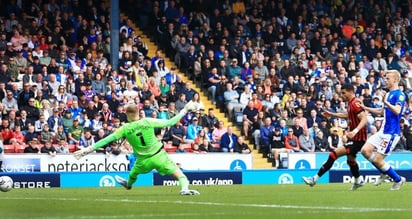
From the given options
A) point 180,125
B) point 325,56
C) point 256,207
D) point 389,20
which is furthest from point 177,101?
point 256,207

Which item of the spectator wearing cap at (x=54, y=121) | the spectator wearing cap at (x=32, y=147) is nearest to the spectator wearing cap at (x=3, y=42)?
→ the spectator wearing cap at (x=54, y=121)

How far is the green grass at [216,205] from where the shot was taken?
13086 millimetres

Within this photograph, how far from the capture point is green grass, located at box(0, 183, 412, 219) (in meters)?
13.1

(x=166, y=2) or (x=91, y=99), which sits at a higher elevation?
(x=166, y=2)

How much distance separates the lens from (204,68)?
108 ft

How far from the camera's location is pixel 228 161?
29609mm

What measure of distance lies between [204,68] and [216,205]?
18.2 m

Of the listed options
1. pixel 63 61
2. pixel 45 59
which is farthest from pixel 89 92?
pixel 45 59

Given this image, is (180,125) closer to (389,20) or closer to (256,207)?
(389,20)

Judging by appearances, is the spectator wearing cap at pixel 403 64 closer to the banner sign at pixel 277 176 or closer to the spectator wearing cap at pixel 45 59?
the banner sign at pixel 277 176

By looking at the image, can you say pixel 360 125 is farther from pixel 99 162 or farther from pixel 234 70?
pixel 234 70

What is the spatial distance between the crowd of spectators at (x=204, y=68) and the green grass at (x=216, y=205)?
33.9 ft

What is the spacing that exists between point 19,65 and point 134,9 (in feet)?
22.4

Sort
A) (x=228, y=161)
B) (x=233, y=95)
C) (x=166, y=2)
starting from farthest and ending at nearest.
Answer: (x=166, y=2) < (x=233, y=95) < (x=228, y=161)
